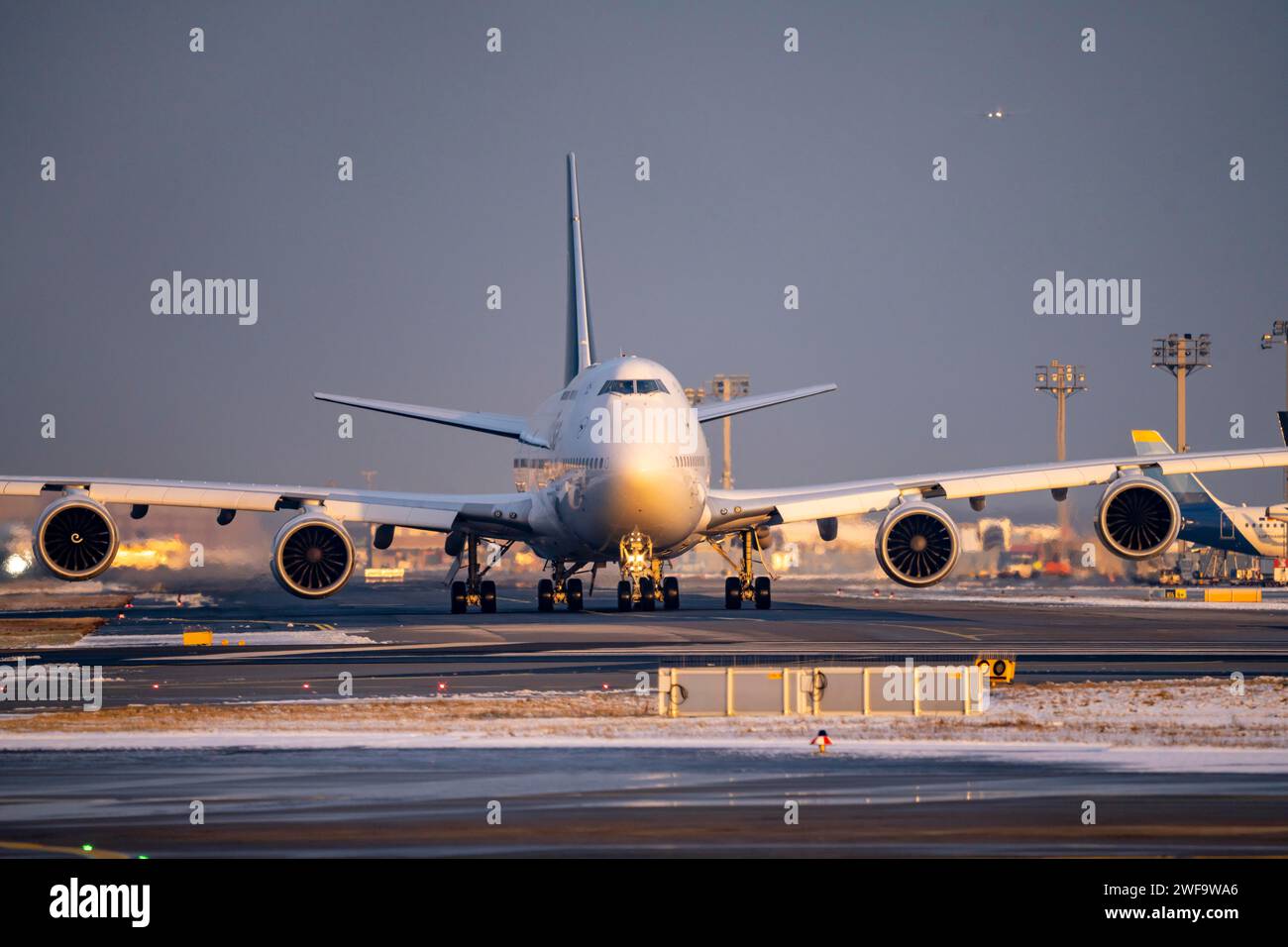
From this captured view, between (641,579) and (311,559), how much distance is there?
10.3 m

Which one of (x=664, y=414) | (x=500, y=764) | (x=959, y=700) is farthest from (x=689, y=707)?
(x=664, y=414)

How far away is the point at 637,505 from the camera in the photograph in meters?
51.2

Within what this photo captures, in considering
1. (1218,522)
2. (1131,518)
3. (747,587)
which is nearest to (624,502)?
(747,587)

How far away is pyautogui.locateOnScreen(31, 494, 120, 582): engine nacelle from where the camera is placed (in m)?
51.5

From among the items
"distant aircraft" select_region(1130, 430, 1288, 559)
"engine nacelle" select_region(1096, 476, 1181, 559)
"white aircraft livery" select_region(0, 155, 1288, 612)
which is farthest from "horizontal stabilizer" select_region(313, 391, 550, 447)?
"distant aircraft" select_region(1130, 430, 1288, 559)

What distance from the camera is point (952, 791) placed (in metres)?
18.0

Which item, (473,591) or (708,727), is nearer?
(708,727)

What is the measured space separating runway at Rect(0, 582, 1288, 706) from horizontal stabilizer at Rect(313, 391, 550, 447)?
637 centimetres

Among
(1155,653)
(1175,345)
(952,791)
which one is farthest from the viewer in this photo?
(1175,345)

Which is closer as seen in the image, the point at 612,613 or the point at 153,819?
the point at 153,819

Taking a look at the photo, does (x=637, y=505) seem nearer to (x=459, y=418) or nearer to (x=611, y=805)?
(x=459, y=418)
